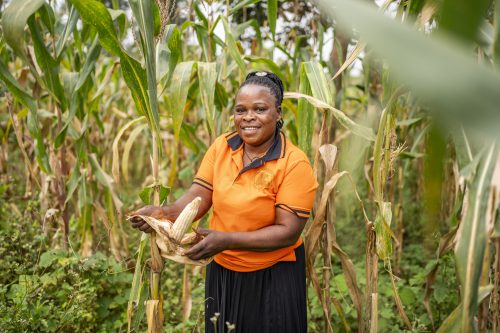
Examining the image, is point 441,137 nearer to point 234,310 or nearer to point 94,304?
point 234,310

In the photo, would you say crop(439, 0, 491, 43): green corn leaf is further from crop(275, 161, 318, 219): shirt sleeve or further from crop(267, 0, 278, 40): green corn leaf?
crop(267, 0, 278, 40): green corn leaf

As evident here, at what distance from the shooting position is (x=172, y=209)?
1.60 metres

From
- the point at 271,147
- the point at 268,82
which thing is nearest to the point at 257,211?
the point at 271,147

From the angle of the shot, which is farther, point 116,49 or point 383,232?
point 383,232

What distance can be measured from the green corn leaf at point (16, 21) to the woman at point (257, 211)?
0.67 m

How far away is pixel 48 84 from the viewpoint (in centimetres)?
197

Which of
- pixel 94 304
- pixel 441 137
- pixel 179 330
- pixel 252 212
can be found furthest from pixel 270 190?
pixel 94 304

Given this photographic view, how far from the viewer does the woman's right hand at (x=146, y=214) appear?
140 centimetres

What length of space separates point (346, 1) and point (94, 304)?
2262 millimetres

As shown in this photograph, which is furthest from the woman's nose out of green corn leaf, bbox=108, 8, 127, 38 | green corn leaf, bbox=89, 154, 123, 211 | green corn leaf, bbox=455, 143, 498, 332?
green corn leaf, bbox=89, 154, 123, 211

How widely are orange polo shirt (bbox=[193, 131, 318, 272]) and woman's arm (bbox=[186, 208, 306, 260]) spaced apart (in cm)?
4

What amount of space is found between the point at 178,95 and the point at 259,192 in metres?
0.53

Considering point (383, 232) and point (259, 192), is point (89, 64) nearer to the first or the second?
Answer: point (259, 192)

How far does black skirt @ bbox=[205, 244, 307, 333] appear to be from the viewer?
1.69 m
